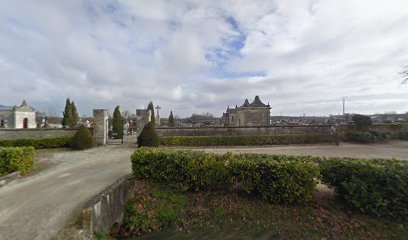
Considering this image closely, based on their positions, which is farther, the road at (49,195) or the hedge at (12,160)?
the hedge at (12,160)

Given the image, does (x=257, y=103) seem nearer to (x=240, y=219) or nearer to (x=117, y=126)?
(x=117, y=126)

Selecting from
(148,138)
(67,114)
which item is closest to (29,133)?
(148,138)

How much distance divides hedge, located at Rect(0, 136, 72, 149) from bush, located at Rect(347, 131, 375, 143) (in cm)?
2208

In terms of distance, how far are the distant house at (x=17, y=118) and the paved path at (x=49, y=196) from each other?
95.1 feet

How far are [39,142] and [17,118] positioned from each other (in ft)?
76.7

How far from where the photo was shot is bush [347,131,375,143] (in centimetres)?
1777

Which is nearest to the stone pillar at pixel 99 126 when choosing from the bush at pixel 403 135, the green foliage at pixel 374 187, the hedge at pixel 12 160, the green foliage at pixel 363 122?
the hedge at pixel 12 160

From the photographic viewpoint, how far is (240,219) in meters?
5.27

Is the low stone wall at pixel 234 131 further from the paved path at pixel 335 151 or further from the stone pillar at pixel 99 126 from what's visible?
the stone pillar at pixel 99 126

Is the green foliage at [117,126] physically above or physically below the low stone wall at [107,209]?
above

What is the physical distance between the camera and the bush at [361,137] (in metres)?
17.8

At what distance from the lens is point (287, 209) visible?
5199 millimetres

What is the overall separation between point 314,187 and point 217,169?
7.79ft

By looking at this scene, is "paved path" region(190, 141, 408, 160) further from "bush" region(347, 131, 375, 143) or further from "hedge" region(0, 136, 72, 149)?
"hedge" region(0, 136, 72, 149)
